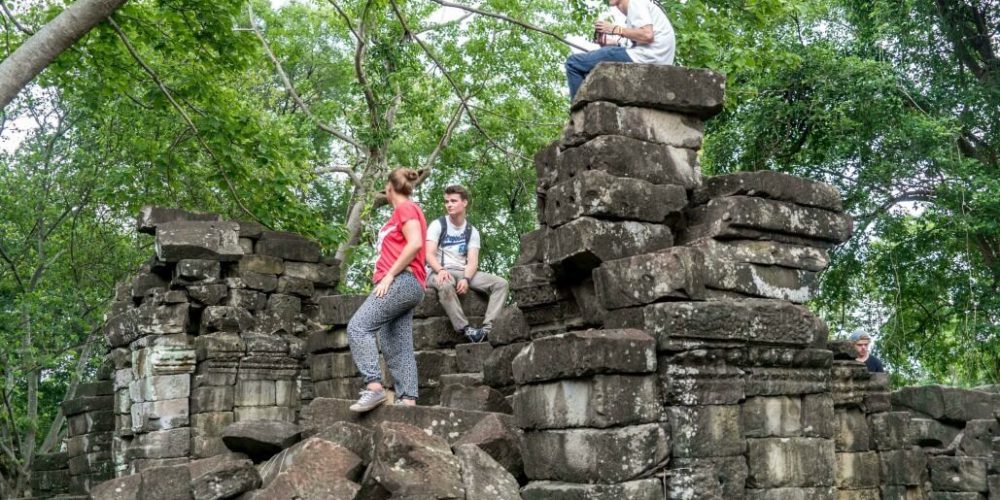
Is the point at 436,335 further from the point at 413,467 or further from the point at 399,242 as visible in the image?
the point at 413,467

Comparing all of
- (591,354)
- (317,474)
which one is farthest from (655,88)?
(317,474)

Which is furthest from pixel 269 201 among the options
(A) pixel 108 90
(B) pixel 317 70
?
(B) pixel 317 70

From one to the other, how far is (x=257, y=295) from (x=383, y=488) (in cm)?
648

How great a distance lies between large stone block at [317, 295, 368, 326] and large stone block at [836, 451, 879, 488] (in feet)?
14.9

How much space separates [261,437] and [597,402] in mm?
2373

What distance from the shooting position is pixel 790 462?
19.5 ft

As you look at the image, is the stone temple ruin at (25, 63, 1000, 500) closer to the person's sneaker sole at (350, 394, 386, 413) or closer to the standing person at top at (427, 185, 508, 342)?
the person's sneaker sole at (350, 394, 386, 413)

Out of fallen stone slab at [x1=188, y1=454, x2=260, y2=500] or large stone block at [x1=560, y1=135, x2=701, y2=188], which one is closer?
fallen stone slab at [x1=188, y1=454, x2=260, y2=500]

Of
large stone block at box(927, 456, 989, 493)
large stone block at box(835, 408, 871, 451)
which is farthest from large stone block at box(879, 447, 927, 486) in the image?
large stone block at box(927, 456, 989, 493)

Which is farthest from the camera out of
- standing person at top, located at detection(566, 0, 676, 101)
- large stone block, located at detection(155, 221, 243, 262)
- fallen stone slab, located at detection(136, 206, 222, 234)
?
fallen stone slab, located at detection(136, 206, 222, 234)

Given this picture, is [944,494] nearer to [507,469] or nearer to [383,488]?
[507,469]

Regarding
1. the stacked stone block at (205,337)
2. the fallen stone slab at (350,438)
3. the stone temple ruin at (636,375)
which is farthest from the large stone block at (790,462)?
the stacked stone block at (205,337)

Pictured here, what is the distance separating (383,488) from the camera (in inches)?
211

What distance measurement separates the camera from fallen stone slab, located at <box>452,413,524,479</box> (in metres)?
5.90
